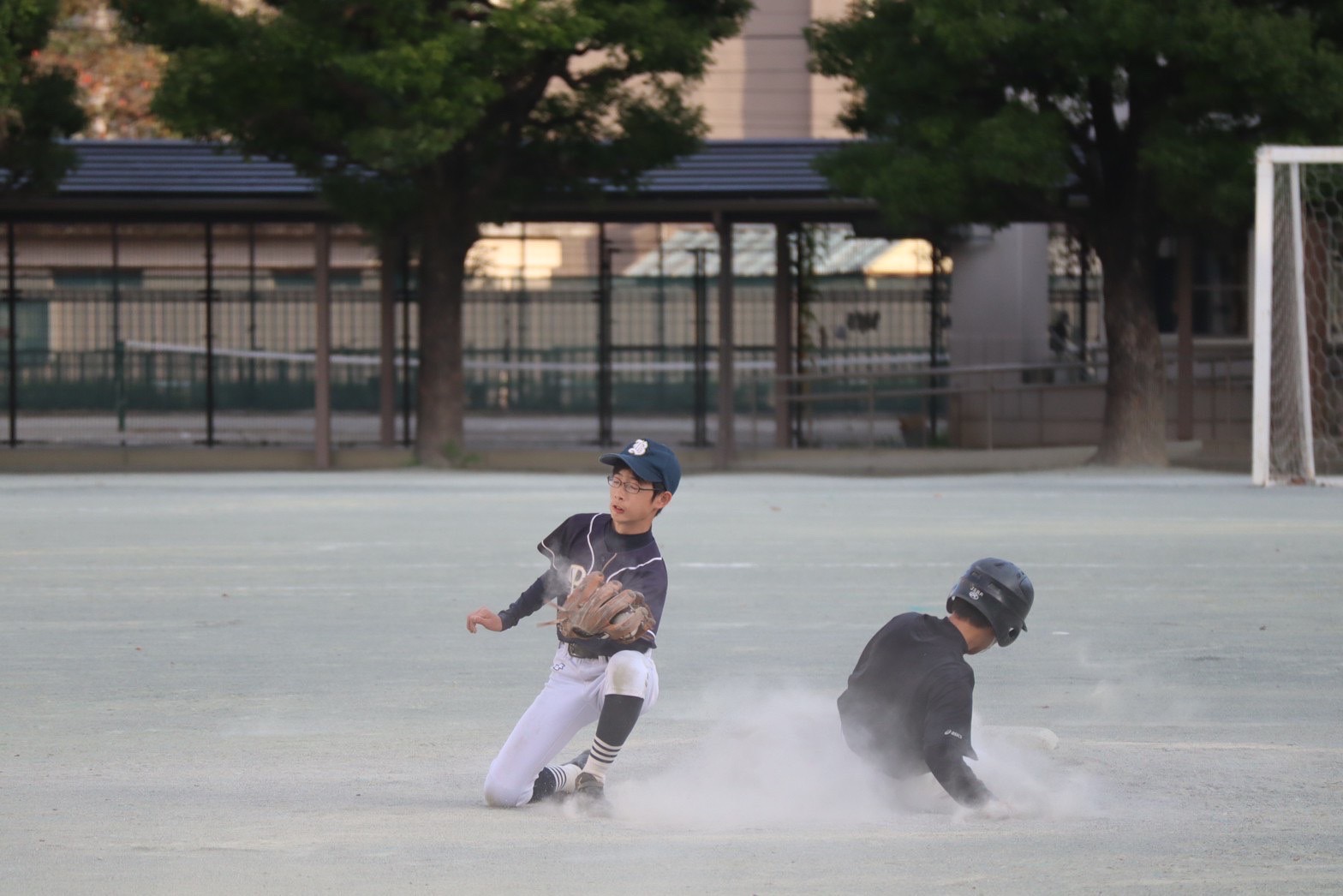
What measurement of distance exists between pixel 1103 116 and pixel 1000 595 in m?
16.4

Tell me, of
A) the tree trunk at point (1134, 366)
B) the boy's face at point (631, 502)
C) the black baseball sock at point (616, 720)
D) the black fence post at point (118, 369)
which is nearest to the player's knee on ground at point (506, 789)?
the black baseball sock at point (616, 720)

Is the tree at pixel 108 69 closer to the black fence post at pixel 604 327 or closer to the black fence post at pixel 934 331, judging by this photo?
the black fence post at pixel 604 327

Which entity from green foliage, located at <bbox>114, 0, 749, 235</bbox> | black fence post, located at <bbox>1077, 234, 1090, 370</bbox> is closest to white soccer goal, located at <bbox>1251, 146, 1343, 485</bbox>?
black fence post, located at <bbox>1077, 234, 1090, 370</bbox>

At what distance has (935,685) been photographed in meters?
5.07

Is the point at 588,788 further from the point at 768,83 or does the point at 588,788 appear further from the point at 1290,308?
the point at 768,83

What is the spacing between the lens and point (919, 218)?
71.6 feet

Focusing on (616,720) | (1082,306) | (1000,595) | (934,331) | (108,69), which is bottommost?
(616,720)

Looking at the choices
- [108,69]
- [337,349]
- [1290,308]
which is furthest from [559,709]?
[108,69]

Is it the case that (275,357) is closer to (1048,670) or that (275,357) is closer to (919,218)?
(919,218)

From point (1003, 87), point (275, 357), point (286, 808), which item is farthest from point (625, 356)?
point (286, 808)

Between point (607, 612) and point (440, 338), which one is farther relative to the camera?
point (440, 338)

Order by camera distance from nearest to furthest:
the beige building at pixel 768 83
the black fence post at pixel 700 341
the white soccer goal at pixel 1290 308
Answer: the white soccer goal at pixel 1290 308 < the black fence post at pixel 700 341 < the beige building at pixel 768 83

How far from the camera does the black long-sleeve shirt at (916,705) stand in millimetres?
4988

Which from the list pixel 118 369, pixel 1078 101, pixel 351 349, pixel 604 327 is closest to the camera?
pixel 1078 101
